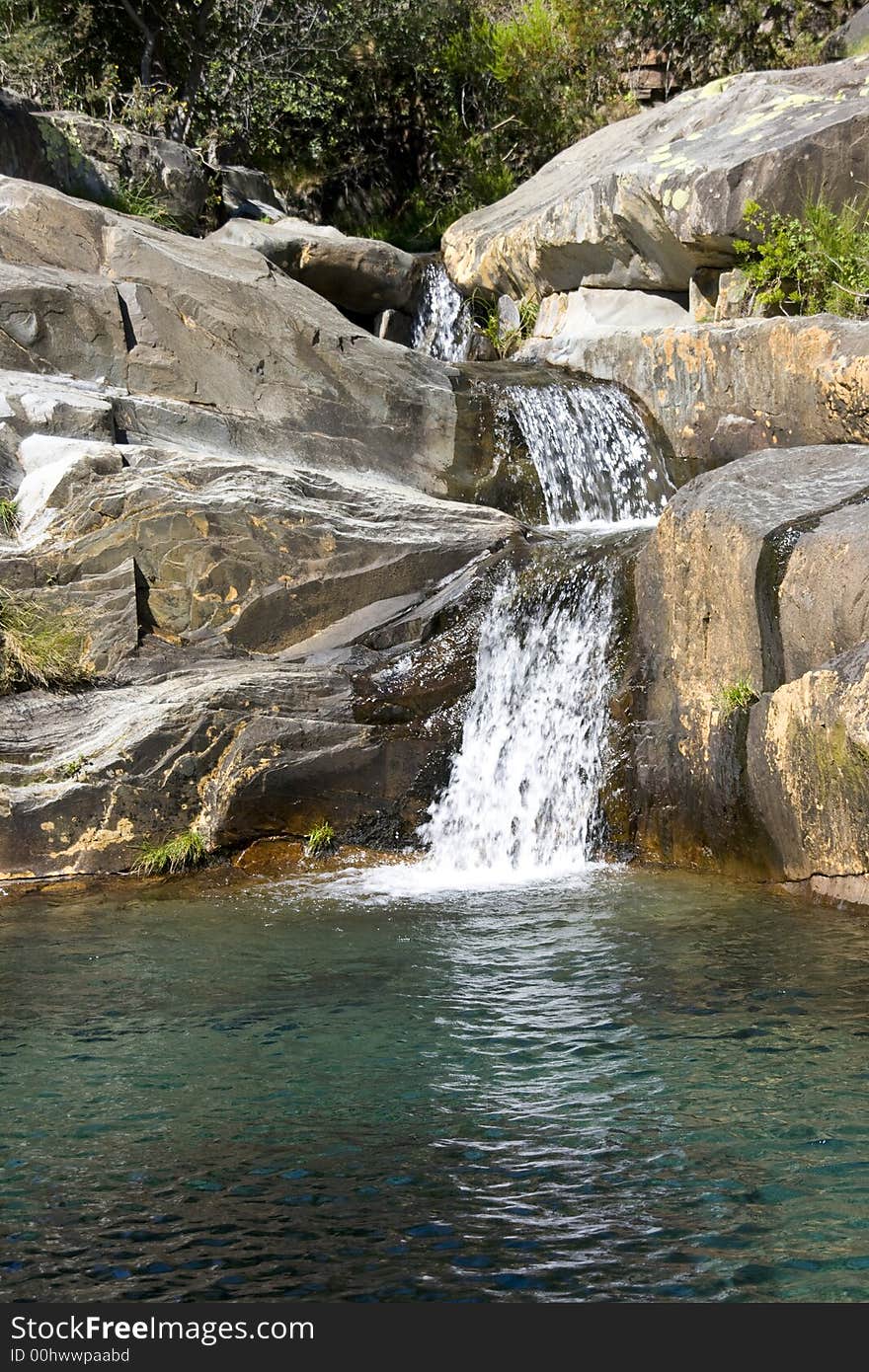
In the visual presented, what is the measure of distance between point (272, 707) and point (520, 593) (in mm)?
1821

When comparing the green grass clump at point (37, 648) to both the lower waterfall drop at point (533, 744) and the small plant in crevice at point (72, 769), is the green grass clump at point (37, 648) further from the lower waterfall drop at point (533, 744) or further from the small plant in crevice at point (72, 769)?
the lower waterfall drop at point (533, 744)

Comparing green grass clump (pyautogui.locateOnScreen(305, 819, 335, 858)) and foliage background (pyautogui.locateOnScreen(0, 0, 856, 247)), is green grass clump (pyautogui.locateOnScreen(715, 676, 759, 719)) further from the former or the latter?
foliage background (pyautogui.locateOnScreen(0, 0, 856, 247))

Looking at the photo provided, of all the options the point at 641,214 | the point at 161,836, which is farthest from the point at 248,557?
the point at 641,214

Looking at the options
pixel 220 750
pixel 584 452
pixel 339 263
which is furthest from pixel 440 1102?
pixel 339 263

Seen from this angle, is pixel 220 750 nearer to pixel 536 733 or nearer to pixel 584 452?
pixel 536 733

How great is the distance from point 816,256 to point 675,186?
4.95ft

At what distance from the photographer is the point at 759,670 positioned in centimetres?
782

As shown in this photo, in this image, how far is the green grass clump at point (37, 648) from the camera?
349 inches

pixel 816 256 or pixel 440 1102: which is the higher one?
pixel 816 256

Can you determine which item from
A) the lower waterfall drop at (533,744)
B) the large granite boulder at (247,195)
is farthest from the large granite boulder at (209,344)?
the large granite boulder at (247,195)

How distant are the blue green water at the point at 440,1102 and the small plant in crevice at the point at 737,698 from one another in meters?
1.04

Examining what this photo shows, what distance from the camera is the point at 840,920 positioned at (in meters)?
6.82

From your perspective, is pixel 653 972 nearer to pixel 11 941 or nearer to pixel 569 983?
pixel 569 983

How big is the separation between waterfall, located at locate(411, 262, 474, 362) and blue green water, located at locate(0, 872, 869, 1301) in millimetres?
9731
